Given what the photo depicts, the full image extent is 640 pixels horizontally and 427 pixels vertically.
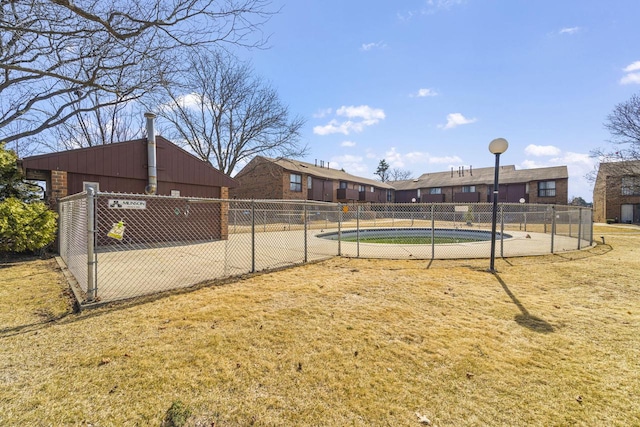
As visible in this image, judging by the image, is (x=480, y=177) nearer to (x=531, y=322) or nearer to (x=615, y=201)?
(x=615, y=201)

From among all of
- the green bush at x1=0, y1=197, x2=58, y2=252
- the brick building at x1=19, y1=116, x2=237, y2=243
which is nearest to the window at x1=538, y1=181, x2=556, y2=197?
the brick building at x1=19, y1=116, x2=237, y2=243

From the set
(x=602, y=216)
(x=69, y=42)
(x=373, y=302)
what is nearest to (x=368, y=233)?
(x=373, y=302)

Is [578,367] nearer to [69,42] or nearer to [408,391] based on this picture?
[408,391]

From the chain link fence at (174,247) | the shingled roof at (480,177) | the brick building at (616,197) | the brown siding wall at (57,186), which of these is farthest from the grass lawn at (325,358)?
the shingled roof at (480,177)

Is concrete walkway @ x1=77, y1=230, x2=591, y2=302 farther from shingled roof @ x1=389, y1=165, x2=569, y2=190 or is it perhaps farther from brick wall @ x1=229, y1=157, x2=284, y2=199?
shingled roof @ x1=389, y1=165, x2=569, y2=190

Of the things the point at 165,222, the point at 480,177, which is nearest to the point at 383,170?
the point at 480,177

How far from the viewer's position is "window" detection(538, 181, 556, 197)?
34.2 metres

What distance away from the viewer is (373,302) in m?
4.39

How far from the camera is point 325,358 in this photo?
2768 mm

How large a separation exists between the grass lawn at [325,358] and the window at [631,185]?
110 feet

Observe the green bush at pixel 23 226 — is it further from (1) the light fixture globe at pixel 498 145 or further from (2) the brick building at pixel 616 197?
(2) the brick building at pixel 616 197

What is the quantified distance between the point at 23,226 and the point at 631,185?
149 ft

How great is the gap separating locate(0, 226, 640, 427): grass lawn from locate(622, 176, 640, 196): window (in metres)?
33.4

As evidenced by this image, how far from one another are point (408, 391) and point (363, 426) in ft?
1.85
